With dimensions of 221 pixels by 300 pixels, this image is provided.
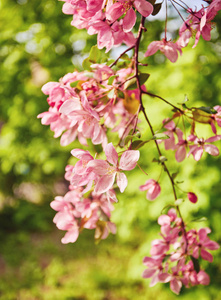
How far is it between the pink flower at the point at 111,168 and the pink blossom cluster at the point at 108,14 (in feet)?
0.66

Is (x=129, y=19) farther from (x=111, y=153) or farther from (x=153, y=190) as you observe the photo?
(x=153, y=190)

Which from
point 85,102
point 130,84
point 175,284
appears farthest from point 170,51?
point 175,284

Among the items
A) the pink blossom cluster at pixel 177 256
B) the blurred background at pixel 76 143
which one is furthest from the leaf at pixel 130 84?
the blurred background at pixel 76 143

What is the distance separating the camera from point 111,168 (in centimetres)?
56

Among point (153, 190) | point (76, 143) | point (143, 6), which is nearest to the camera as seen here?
point (143, 6)

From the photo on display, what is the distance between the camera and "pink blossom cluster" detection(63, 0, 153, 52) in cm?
54

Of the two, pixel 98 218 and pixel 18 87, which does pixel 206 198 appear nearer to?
pixel 98 218

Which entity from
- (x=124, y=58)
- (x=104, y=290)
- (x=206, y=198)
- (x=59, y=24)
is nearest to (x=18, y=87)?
(x=59, y=24)

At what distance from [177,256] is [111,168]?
0.30 metres

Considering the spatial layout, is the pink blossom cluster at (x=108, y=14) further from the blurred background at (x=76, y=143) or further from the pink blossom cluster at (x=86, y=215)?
the blurred background at (x=76, y=143)

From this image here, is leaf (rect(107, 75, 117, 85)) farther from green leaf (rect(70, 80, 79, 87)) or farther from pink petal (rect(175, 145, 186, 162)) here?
pink petal (rect(175, 145, 186, 162))

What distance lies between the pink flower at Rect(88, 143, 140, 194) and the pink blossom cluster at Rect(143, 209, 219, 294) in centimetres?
27

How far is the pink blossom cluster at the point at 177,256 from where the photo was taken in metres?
0.73

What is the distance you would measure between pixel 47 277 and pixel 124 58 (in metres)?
3.75
